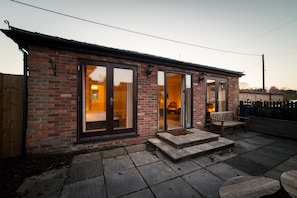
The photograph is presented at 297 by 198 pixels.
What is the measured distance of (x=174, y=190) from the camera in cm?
197

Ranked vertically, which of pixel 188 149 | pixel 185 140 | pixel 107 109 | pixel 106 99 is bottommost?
pixel 188 149

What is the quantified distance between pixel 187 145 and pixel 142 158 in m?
1.48

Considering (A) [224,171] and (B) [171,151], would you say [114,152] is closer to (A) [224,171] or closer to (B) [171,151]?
(B) [171,151]

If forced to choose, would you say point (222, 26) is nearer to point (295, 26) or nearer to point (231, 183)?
point (295, 26)

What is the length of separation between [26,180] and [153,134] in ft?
11.1

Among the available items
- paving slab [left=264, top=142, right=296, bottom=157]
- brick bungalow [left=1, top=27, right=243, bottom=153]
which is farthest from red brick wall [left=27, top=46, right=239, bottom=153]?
paving slab [left=264, top=142, right=296, bottom=157]

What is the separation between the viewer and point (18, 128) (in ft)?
9.93

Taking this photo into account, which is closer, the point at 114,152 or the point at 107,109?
the point at 114,152

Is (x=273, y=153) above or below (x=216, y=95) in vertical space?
below

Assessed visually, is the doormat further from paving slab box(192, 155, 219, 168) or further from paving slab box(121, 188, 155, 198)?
paving slab box(121, 188, 155, 198)

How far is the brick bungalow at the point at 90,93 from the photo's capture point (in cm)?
298

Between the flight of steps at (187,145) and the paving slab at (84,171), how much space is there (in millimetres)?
1752

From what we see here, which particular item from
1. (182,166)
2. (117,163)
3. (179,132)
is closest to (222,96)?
(179,132)

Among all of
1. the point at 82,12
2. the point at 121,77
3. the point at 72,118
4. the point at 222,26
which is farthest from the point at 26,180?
the point at 222,26
